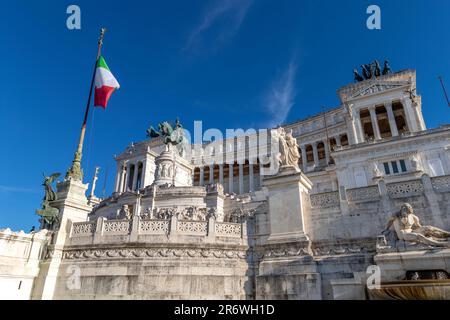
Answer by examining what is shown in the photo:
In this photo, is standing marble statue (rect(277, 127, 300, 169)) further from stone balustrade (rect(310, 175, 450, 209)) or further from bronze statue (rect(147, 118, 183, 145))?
bronze statue (rect(147, 118, 183, 145))

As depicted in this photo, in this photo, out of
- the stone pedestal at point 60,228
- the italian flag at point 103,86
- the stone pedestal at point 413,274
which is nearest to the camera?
the stone pedestal at point 413,274

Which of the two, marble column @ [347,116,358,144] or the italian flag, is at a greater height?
marble column @ [347,116,358,144]

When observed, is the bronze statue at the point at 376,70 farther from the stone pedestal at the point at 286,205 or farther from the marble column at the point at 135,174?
the marble column at the point at 135,174

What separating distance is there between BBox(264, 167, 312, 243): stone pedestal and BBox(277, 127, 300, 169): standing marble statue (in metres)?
0.53

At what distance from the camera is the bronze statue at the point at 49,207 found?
15.3 meters

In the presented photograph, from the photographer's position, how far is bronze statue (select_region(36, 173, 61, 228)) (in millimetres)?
15281

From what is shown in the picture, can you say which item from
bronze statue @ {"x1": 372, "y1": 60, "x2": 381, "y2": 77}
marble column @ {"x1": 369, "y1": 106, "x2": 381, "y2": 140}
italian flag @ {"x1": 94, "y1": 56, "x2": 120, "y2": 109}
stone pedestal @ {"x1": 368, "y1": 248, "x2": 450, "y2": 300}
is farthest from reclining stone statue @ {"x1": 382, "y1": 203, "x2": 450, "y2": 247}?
bronze statue @ {"x1": 372, "y1": 60, "x2": 381, "y2": 77}

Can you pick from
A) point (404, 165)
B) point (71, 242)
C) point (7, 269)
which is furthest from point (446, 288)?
point (404, 165)

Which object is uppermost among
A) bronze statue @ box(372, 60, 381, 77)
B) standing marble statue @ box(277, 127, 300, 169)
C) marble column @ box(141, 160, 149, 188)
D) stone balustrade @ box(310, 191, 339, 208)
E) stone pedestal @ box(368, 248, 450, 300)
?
bronze statue @ box(372, 60, 381, 77)

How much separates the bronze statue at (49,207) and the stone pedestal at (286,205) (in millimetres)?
11426

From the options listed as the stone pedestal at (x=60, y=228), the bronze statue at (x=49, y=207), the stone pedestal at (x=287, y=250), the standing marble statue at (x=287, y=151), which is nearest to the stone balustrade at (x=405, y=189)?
the stone pedestal at (x=287, y=250)

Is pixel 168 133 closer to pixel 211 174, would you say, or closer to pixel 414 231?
pixel 211 174

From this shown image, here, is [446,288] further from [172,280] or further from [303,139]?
[303,139]

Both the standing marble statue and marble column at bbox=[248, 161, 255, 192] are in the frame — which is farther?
marble column at bbox=[248, 161, 255, 192]
